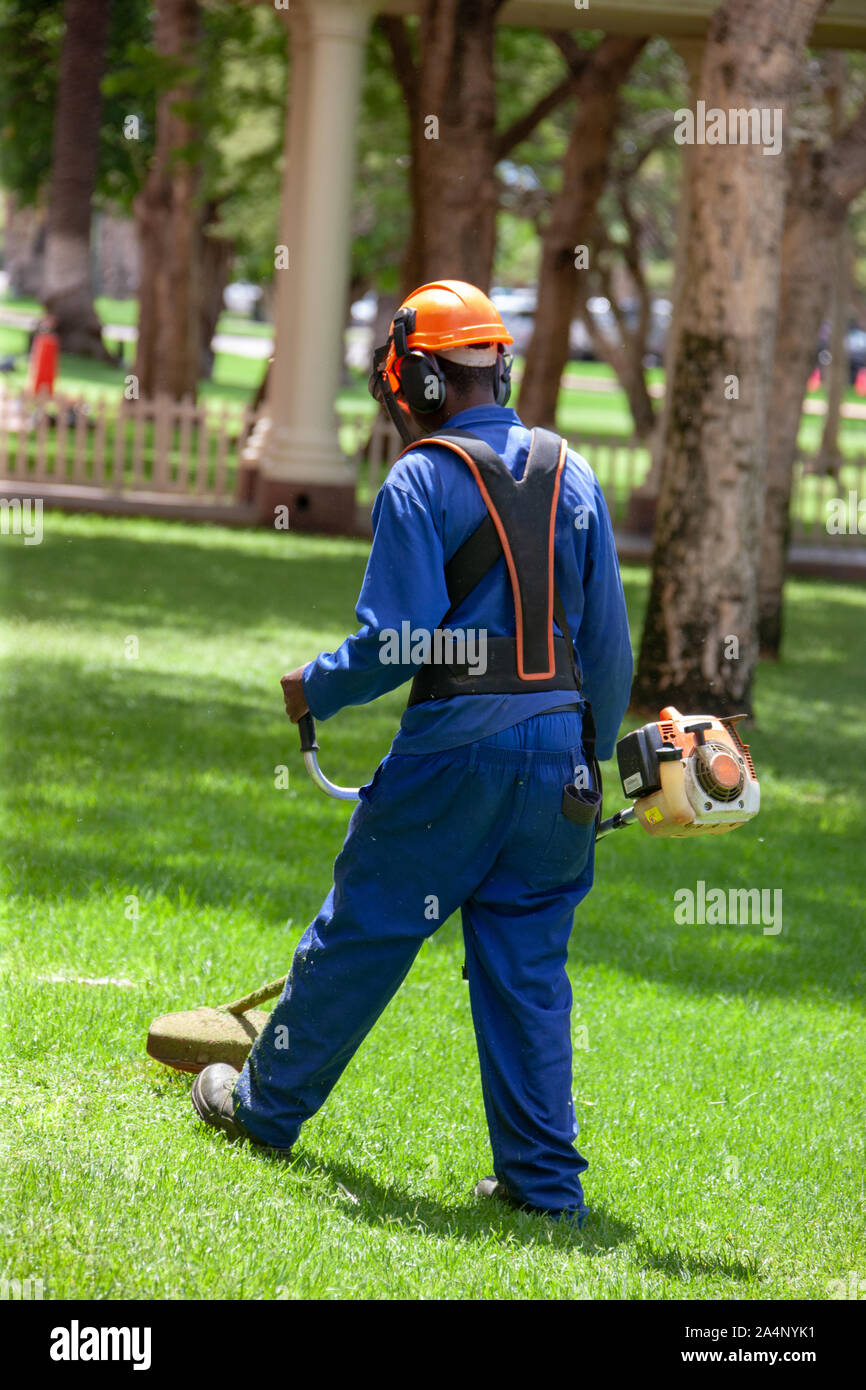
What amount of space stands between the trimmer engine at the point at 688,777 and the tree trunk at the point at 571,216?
15810 millimetres

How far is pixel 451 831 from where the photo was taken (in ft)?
13.4

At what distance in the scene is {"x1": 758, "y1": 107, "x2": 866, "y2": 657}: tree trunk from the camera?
43.7 feet

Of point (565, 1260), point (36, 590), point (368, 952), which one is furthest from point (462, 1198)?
point (36, 590)

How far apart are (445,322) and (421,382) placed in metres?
0.14

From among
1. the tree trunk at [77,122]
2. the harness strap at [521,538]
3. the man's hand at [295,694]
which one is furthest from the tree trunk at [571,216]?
the man's hand at [295,694]

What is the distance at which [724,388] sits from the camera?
10305 mm

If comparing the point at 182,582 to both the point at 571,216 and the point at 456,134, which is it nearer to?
the point at 456,134

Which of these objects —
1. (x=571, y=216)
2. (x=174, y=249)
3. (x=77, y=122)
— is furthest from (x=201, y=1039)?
(x=174, y=249)

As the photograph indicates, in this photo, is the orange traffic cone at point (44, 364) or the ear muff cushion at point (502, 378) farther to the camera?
the orange traffic cone at point (44, 364)

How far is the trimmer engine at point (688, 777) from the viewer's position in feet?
13.2

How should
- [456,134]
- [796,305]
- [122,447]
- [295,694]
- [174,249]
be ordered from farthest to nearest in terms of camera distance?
[174,249]
[122,447]
[456,134]
[796,305]
[295,694]

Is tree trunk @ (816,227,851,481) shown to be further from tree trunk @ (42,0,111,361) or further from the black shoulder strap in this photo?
the black shoulder strap

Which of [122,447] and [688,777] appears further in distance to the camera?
[122,447]

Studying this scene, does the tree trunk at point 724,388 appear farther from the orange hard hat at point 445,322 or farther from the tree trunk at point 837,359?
the tree trunk at point 837,359
